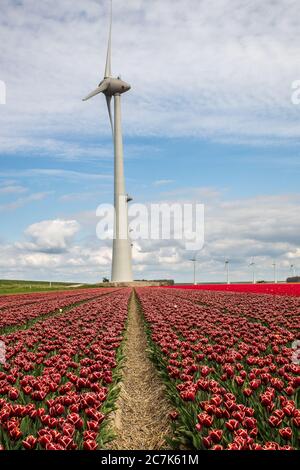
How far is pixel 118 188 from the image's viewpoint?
92.7 metres

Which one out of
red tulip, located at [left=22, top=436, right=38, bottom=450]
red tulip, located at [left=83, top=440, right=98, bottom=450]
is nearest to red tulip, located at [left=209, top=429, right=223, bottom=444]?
red tulip, located at [left=83, top=440, right=98, bottom=450]

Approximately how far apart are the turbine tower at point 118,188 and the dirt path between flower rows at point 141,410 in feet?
258

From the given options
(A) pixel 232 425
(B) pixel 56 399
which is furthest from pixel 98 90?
(A) pixel 232 425

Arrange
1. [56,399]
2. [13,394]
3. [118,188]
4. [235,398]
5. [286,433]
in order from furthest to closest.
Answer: [118,188] < [13,394] < [235,398] < [56,399] < [286,433]

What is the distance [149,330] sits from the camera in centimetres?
1942

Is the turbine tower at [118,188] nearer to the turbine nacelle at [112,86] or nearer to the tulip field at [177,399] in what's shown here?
the turbine nacelle at [112,86]

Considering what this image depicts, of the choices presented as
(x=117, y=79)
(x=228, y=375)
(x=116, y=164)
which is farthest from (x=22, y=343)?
(x=117, y=79)

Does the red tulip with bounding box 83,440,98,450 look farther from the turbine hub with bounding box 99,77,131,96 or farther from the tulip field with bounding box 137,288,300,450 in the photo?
the turbine hub with bounding box 99,77,131,96

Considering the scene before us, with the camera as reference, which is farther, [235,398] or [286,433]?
[235,398]

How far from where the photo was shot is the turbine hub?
319 ft

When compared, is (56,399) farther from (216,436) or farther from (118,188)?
(118,188)

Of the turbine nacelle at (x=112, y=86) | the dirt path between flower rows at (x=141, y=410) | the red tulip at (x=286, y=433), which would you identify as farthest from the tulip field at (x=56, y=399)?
the turbine nacelle at (x=112, y=86)

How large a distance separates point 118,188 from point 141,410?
83.8m
